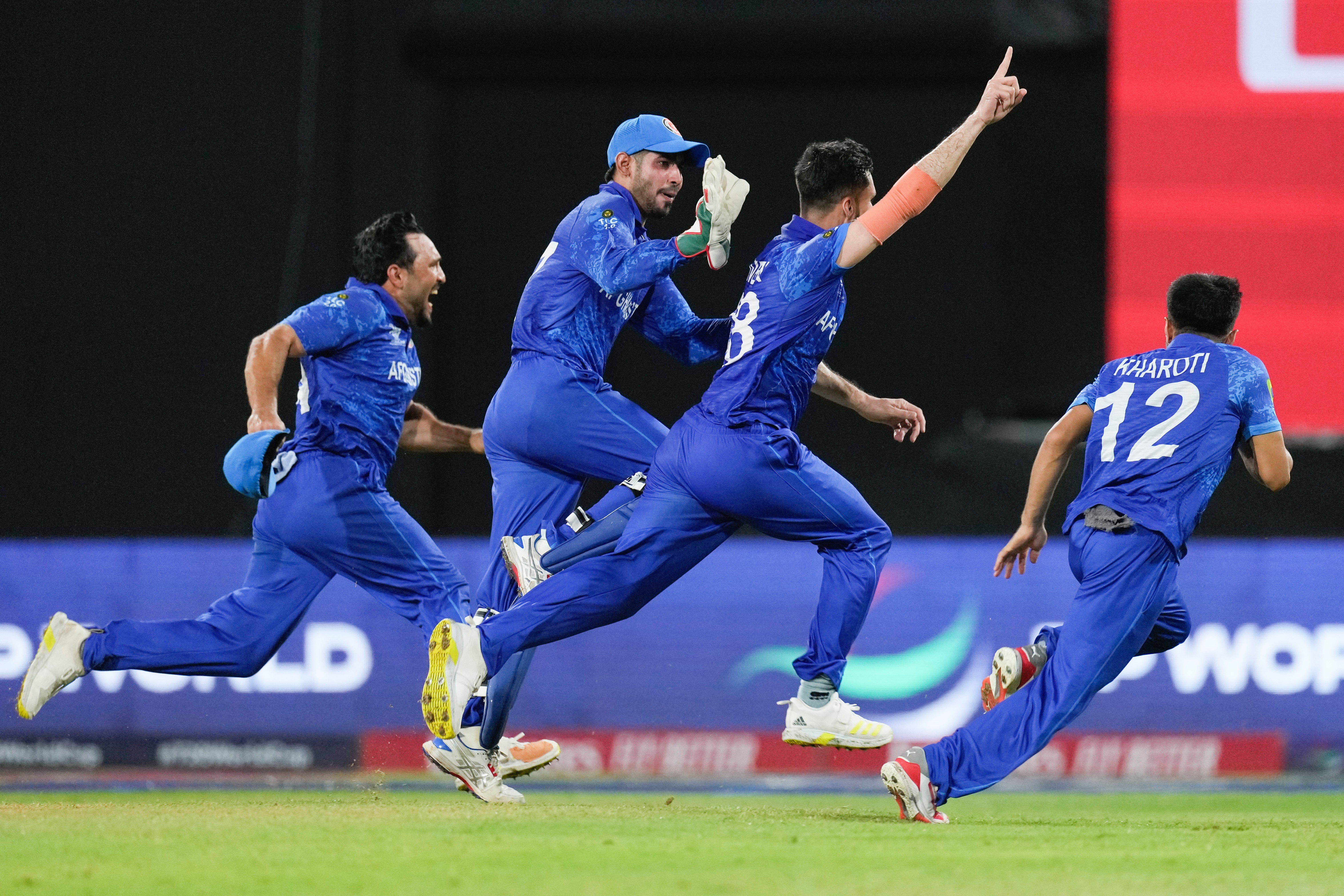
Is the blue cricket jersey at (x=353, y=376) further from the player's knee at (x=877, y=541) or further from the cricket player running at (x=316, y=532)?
the player's knee at (x=877, y=541)

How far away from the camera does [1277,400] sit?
27.7ft

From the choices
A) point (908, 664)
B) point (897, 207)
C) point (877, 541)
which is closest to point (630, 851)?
point (877, 541)

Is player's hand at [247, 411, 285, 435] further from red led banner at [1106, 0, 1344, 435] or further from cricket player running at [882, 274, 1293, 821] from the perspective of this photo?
red led banner at [1106, 0, 1344, 435]

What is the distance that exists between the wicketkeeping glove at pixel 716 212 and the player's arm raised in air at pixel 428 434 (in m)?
1.69

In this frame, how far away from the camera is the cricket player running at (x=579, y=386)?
18.0ft

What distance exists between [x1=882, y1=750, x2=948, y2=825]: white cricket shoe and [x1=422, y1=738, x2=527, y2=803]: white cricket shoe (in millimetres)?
1525

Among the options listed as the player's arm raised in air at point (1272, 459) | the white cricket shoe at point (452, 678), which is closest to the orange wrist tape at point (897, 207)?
the player's arm raised in air at point (1272, 459)

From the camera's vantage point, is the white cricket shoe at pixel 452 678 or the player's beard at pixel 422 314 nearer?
the white cricket shoe at pixel 452 678

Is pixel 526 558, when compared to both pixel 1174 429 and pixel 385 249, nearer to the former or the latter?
pixel 385 249

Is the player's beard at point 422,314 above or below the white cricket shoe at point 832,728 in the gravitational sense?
above

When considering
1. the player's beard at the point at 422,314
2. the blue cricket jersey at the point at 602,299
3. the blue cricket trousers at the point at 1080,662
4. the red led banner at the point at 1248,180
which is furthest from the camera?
the red led banner at the point at 1248,180

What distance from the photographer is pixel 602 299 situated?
18.6 ft

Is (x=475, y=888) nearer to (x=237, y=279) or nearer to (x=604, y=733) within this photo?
(x=604, y=733)

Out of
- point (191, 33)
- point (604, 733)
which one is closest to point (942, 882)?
point (604, 733)
